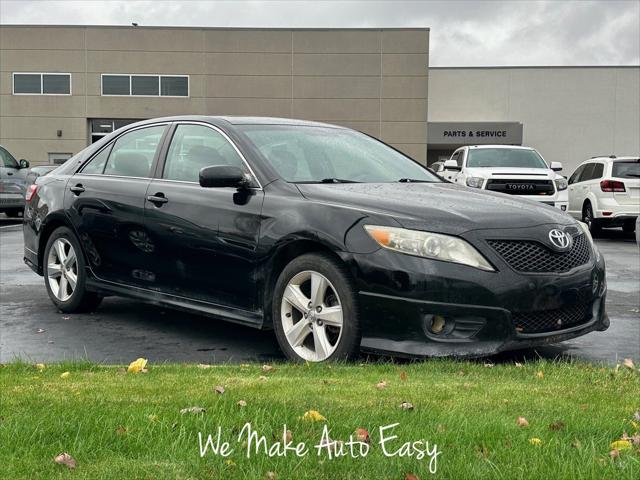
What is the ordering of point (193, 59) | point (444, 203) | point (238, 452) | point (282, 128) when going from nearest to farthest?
point (238, 452) < point (444, 203) < point (282, 128) < point (193, 59)

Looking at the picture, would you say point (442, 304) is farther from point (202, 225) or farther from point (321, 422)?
point (202, 225)

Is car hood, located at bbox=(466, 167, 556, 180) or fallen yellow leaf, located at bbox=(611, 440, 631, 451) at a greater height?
car hood, located at bbox=(466, 167, 556, 180)

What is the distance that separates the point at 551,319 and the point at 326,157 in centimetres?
195

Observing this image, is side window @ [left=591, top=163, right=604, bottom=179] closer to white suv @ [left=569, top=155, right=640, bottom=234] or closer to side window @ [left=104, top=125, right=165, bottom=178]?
white suv @ [left=569, top=155, right=640, bottom=234]

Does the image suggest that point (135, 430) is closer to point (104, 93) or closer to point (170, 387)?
point (170, 387)

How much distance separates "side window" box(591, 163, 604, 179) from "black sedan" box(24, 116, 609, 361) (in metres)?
11.5

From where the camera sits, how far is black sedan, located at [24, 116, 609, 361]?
4969 mm

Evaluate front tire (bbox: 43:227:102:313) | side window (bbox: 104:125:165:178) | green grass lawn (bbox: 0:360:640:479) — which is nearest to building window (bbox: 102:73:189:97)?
front tire (bbox: 43:227:102:313)

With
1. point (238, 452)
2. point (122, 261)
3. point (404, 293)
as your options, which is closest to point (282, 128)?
point (122, 261)

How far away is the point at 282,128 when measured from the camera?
6.46m

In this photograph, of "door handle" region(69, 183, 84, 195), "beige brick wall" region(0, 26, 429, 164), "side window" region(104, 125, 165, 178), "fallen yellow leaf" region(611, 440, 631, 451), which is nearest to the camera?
"fallen yellow leaf" region(611, 440, 631, 451)

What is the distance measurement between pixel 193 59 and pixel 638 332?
42.2 metres

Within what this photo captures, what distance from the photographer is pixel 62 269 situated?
24.0 feet

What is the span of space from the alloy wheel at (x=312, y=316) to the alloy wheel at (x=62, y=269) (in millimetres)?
2481
